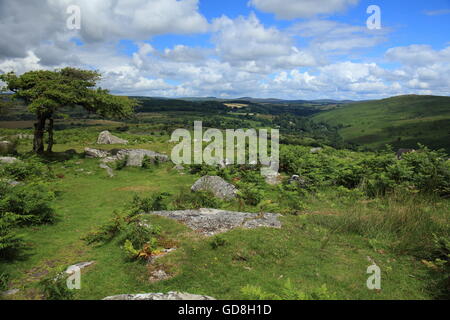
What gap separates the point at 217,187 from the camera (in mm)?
14852

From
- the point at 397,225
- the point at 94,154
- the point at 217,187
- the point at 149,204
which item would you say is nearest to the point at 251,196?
the point at 217,187

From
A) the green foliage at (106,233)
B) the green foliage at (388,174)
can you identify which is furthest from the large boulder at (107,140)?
the green foliage at (106,233)

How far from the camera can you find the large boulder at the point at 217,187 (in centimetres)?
1414

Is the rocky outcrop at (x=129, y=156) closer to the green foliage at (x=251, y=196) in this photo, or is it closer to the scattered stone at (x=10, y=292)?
the green foliage at (x=251, y=196)

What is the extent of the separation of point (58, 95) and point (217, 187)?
608 inches

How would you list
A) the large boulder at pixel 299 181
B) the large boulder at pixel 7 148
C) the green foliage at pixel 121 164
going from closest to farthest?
the large boulder at pixel 299 181 < the green foliage at pixel 121 164 < the large boulder at pixel 7 148

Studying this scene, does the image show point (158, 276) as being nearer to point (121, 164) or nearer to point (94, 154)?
point (121, 164)

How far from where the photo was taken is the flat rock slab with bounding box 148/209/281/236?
9.46 m

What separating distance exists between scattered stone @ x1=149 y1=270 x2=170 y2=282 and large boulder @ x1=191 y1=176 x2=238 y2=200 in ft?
23.6

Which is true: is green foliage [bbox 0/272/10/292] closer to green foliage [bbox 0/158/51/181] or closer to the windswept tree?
green foliage [bbox 0/158/51/181]

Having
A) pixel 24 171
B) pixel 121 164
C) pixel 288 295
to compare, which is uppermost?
pixel 24 171

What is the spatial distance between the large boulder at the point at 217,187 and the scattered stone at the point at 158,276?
7.20 metres

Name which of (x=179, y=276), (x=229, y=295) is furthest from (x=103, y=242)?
(x=229, y=295)
